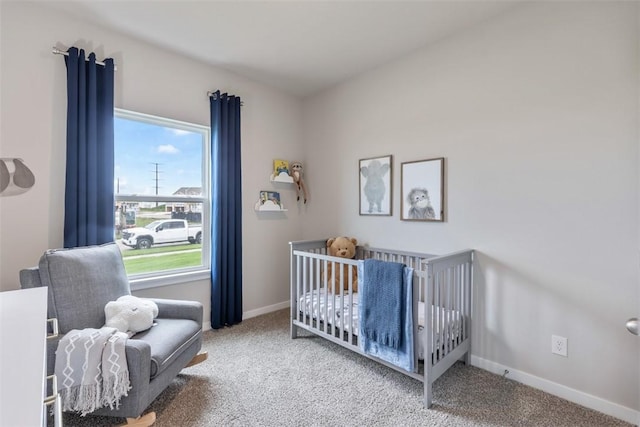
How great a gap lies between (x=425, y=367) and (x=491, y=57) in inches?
84.5

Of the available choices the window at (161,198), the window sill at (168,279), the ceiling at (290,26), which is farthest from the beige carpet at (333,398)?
the ceiling at (290,26)

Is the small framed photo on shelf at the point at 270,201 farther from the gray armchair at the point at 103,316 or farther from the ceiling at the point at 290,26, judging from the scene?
the gray armchair at the point at 103,316

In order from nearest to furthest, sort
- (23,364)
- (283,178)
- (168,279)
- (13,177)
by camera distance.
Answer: (23,364)
(13,177)
(168,279)
(283,178)

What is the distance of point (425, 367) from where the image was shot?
1791 millimetres

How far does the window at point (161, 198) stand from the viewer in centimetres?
252

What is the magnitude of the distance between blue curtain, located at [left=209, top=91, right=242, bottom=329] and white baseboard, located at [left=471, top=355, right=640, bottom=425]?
A: 2.19m

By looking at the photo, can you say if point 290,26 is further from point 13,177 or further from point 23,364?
point 23,364

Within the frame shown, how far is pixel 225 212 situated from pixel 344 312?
4.84ft

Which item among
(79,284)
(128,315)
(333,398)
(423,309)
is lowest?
(333,398)

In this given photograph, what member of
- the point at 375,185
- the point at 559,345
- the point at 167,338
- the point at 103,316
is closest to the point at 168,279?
the point at 103,316

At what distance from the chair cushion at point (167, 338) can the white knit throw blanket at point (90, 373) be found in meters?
0.17

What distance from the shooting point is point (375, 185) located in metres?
2.87

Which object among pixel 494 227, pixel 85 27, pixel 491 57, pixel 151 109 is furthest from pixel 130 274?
pixel 491 57

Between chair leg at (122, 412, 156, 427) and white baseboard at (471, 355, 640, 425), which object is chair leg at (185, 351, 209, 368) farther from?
white baseboard at (471, 355, 640, 425)
